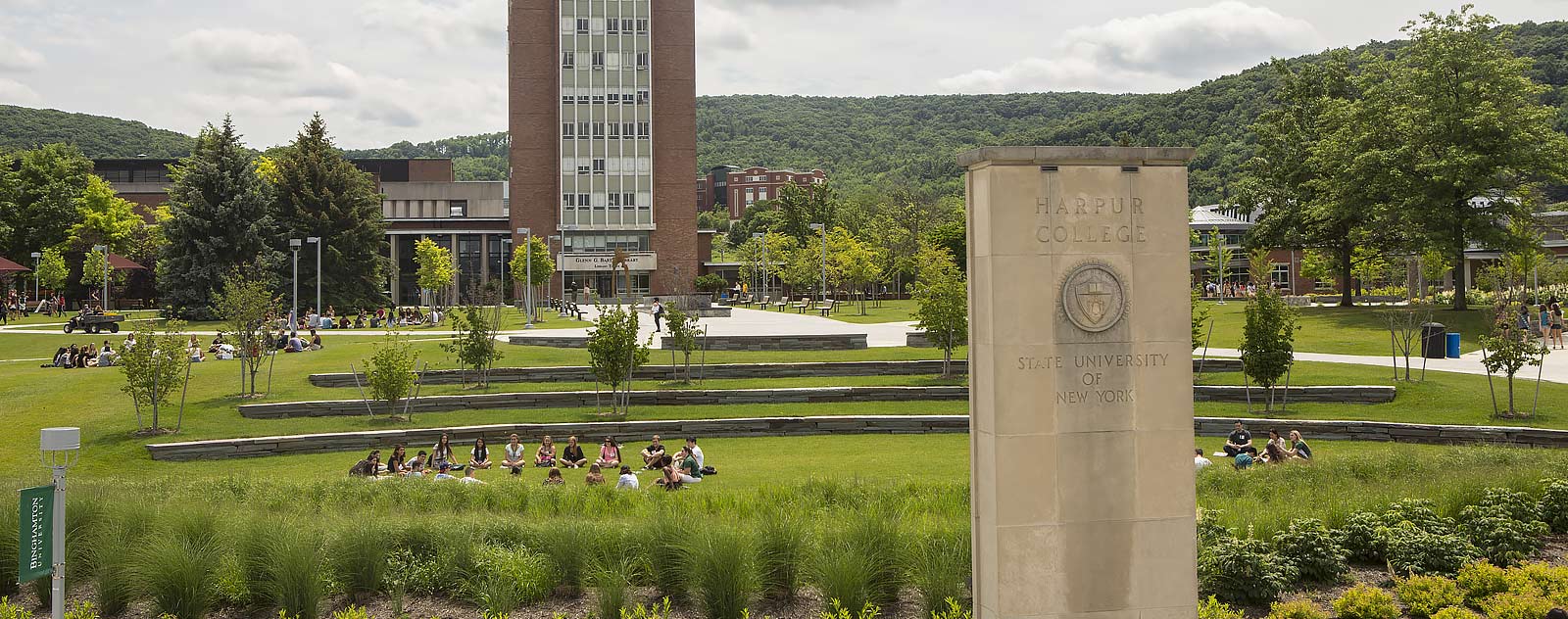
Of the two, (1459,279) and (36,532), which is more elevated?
(1459,279)

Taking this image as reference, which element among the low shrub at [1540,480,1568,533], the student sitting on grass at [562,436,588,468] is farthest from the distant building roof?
the low shrub at [1540,480,1568,533]

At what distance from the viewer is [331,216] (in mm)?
59531

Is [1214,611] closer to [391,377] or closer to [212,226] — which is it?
[391,377]

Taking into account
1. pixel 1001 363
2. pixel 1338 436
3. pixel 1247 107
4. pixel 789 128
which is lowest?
pixel 1338 436

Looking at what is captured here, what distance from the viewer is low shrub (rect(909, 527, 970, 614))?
847 cm

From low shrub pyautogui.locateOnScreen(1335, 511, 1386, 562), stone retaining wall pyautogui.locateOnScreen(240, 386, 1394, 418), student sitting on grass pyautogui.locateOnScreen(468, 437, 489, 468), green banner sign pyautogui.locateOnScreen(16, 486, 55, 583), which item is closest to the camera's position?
green banner sign pyautogui.locateOnScreen(16, 486, 55, 583)

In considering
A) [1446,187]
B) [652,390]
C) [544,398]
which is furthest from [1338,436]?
[1446,187]

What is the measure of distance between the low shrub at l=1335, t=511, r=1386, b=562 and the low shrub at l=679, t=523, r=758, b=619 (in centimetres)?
533

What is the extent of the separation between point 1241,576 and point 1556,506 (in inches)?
173

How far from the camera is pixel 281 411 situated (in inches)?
964

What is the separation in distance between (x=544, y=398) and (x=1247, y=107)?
248 ft

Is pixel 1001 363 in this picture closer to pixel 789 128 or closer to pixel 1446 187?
pixel 1446 187

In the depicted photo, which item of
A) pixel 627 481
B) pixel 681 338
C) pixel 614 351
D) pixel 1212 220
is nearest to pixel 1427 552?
pixel 627 481

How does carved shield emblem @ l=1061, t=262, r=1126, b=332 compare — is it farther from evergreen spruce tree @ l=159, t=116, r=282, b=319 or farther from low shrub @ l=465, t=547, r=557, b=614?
evergreen spruce tree @ l=159, t=116, r=282, b=319
